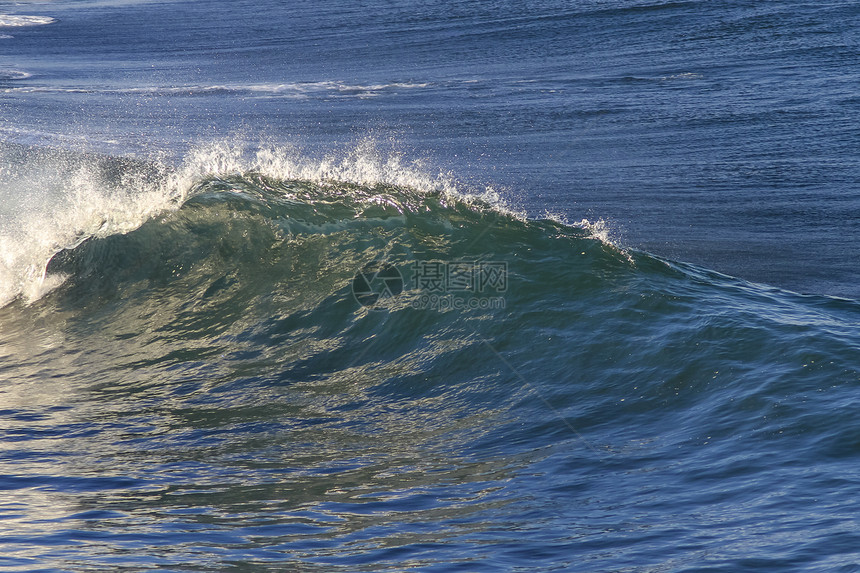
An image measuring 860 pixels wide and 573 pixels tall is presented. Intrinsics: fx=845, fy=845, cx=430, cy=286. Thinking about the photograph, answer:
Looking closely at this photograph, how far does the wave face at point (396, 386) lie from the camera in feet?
14.6

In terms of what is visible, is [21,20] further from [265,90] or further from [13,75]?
[265,90]

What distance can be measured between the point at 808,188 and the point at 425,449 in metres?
9.30

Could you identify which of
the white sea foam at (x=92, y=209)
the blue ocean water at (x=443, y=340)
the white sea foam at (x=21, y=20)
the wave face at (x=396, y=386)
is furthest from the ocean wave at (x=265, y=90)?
the white sea foam at (x=21, y=20)

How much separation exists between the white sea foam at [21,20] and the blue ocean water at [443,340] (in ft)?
62.0

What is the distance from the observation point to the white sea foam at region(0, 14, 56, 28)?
111ft

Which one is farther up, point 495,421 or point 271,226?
point 271,226

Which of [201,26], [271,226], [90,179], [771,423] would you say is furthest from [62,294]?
[201,26]

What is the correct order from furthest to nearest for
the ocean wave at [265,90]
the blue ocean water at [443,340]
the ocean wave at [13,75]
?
the ocean wave at [13,75], the ocean wave at [265,90], the blue ocean water at [443,340]

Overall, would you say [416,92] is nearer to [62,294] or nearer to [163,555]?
[62,294]

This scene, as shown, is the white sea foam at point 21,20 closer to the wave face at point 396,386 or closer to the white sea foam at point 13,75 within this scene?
the white sea foam at point 13,75

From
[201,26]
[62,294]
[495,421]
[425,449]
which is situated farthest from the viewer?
[201,26]

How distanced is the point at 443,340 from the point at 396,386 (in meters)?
0.77

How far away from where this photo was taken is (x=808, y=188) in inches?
498

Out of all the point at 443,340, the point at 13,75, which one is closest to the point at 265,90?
the point at 13,75
